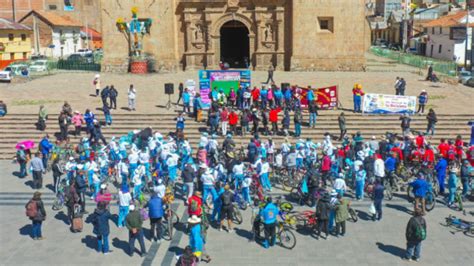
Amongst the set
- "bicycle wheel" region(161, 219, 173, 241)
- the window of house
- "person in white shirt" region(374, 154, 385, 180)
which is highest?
the window of house

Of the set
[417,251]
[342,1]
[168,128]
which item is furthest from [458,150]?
[342,1]

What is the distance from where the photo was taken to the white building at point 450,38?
61.1 m

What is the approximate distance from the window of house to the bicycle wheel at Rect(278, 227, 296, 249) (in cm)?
3260

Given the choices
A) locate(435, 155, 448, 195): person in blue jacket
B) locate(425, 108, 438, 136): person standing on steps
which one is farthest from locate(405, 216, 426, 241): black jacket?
locate(425, 108, 438, 136): person standing on steps

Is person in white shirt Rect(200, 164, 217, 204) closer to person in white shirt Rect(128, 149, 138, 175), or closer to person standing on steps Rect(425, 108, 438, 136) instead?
person in white shirt Rect(128, 149, 138, 175)

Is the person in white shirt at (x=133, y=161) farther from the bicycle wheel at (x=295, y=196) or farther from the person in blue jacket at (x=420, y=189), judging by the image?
the person in blue jacket at (x=420, y=189)

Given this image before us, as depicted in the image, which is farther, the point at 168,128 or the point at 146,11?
the point at 146,11

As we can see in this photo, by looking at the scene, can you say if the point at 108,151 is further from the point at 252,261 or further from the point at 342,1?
the point at 342,1

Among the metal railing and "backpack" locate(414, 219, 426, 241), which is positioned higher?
the metal railing

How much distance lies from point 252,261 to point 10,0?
268 ft

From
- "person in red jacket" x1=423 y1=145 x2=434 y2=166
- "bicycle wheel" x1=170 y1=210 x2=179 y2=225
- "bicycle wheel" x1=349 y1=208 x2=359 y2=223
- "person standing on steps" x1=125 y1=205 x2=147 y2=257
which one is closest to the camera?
"person standing on steps" x1=125 y1=205 x2=147 y2=257

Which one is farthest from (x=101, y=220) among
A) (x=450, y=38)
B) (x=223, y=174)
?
(x=450, y=38)

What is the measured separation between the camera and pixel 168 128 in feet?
85.2

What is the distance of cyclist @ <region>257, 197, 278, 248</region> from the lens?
13641mm
